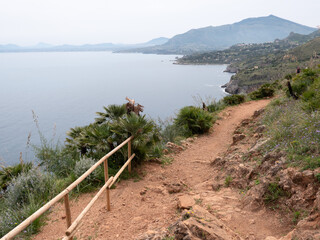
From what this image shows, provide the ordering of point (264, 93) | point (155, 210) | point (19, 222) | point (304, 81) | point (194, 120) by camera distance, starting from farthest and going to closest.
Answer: point (264, 93)
point (194, 120)
point (304, 81)
point (155, 210)
point (19, 222)

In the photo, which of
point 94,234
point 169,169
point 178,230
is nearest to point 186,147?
point 169,169

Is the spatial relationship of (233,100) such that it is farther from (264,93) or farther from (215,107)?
(264,93)

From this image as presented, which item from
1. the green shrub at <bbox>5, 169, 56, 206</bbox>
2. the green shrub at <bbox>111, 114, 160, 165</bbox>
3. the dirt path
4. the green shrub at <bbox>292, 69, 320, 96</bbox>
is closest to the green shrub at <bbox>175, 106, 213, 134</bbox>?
the green shrub at <bbox>292, 69, 320, 96</bbox>

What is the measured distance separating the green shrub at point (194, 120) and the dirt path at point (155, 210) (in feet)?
11.6

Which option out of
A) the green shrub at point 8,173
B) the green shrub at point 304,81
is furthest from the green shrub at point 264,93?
the green shrub at point 8,173

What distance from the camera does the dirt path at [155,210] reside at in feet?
10.2

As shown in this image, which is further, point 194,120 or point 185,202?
point 194,120

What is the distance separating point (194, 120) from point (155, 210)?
242 inches

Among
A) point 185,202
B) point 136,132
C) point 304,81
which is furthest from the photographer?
point 304,81

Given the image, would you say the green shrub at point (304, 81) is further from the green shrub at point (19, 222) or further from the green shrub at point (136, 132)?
the green shrub at point (19, 222)

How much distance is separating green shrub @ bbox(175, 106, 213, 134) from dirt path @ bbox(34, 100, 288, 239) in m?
3.55

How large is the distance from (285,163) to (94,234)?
122 inches

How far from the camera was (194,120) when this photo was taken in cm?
972

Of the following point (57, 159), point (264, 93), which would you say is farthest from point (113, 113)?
point (264, 93)
